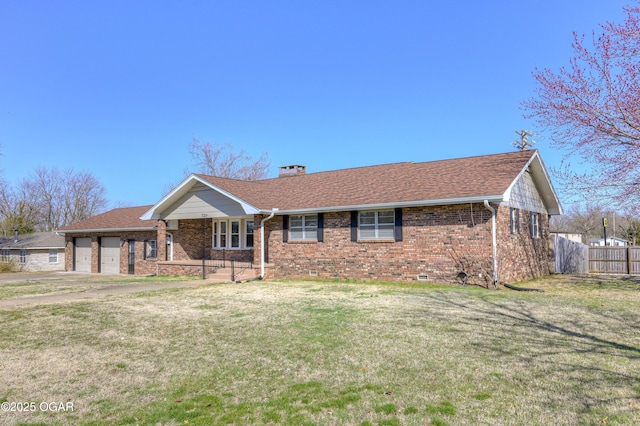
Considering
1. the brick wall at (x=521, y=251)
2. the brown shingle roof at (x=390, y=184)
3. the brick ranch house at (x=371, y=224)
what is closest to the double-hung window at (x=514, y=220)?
the brick ranch house at (x=371, y=224)

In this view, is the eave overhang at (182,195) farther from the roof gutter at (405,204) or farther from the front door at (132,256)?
the front door at (132,256)

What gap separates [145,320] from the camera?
923 cm

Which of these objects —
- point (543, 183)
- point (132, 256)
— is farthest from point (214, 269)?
point (543, 183)

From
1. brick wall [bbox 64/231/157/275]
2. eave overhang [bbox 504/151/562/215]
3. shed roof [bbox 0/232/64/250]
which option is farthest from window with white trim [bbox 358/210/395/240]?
shed roof [bbox 0/232/64/250]

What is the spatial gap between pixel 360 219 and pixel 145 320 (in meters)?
9.33

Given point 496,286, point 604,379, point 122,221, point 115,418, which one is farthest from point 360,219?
point 122,221

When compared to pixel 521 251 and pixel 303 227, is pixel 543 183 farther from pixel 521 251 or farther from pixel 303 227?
pixel 303 227

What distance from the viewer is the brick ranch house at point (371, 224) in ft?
47.3

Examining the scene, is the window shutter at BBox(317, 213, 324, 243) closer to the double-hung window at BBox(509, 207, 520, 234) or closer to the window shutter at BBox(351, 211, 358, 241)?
the window shutter at BBox(351, 211, 358, 241)

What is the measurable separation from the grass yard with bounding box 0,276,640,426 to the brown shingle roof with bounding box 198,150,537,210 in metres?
4.91

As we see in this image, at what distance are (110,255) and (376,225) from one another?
17.4 meters

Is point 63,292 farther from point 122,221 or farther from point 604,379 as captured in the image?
point 604,379

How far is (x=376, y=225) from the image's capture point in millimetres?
16297

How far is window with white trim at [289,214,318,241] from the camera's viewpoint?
17906 mm
